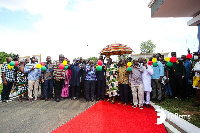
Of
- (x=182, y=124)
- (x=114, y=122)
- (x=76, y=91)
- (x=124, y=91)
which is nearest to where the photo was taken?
(x=182, y=124)

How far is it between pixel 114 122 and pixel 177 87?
3.77 m

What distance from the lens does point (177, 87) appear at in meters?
5.86

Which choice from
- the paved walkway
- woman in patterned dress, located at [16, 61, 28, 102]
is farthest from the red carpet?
woman in patterned dress, located at [16, 61, 28, 102]

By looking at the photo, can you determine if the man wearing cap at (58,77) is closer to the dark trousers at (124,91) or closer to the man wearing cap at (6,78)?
the man wearing cap at (6,78)

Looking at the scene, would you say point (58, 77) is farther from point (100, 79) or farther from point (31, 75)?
point (100, 79)

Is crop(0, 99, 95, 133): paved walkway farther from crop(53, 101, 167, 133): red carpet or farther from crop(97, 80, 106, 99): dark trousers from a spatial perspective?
crop(97, 80, 106, 99): dark trousers

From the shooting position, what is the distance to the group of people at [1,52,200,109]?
215 inches

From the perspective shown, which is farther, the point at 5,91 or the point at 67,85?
the point at 67,85

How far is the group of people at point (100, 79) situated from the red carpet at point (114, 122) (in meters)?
1.09

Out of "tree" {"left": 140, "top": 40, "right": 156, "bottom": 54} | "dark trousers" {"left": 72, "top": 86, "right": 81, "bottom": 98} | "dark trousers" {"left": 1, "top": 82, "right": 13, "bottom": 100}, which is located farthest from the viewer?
"tree" {"left": 140, "top": 40, "right": 156, "bottom": 54}

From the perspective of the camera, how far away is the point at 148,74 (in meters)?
A: 5.14

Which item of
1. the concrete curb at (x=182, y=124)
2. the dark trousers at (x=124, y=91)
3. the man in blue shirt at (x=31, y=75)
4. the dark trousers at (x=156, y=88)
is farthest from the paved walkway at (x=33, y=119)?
the dark trousers at (x=156, y=88)

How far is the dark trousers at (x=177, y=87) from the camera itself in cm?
564

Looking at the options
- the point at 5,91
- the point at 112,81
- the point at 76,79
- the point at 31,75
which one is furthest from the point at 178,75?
the point at 5,91
